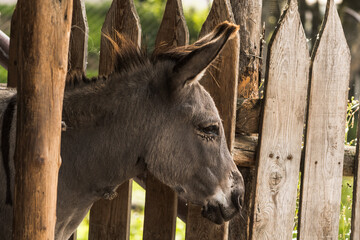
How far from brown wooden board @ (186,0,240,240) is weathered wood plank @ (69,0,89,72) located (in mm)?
799

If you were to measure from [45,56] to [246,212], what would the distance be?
5.67 feet

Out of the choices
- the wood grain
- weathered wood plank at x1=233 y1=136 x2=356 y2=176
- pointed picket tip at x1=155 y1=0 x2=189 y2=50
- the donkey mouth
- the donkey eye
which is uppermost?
pointed picket tip at x1=155 y1=0 x2=189 y2=50

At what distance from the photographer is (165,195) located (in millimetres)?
3092

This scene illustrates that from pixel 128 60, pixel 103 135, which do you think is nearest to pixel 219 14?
pixel 128 60

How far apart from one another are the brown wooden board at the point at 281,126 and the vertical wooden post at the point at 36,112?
1.48 metres

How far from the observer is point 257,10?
121 inches

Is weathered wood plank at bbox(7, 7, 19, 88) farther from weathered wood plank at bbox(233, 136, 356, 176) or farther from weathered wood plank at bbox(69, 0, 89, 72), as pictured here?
weathered wood plank at bbox(233, 136, 356, 176)

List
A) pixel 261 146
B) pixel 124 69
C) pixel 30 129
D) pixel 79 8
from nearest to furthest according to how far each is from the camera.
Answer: pixel 30 129 < pixel 124 69 < pixel 261 146 < pixel 79 8

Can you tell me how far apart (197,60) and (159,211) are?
1184mm

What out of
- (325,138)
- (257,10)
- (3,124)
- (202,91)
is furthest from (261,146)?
(3,124)

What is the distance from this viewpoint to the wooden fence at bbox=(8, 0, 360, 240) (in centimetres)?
294

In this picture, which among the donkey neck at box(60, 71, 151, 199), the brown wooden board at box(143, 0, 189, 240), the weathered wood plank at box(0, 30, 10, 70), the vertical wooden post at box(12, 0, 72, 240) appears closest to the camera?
the vertical wooden post at box(12, 0, 72, 240)

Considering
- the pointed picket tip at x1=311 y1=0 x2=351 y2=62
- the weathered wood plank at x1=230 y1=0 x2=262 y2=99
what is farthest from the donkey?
the pointed picket tip at x1=311 y1=0 x2=351 y2=62

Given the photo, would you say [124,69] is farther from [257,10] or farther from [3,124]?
[257,10]
